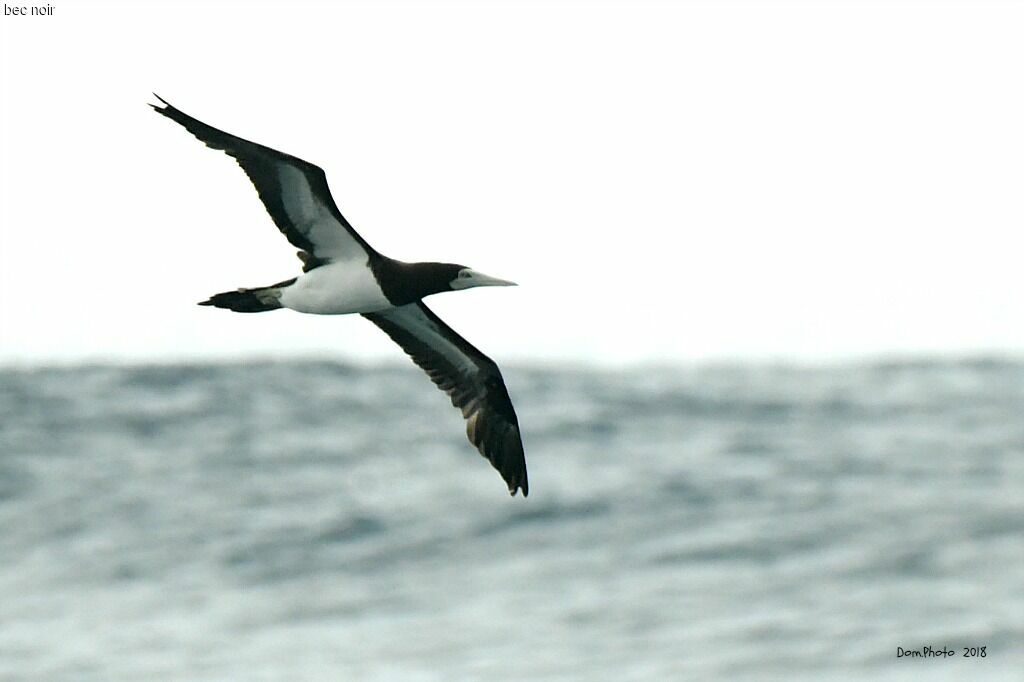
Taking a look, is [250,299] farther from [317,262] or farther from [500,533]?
[500,533]

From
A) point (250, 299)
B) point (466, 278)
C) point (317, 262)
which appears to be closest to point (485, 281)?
point (466, 278)

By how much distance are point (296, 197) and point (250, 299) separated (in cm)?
85

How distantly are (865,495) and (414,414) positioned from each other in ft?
41.9

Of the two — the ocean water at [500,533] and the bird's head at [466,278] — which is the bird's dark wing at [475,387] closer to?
the bird's head at [466,278]

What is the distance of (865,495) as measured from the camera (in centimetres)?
2716

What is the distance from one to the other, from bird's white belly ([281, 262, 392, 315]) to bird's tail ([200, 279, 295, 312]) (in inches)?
2.8

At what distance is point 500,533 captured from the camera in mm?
25891

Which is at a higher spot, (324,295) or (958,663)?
(324,295)

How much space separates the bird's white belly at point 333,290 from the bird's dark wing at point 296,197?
138 millimetres

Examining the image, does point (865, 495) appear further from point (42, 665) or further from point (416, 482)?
point (42, 665)

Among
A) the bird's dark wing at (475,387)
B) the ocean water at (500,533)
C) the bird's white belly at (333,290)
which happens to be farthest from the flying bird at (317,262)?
the ocean water at (500,533)

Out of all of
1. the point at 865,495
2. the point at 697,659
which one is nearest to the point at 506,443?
the point at 697,659

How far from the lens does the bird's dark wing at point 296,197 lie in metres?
11.8

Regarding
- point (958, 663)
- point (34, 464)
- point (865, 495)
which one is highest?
point (34, 464)
